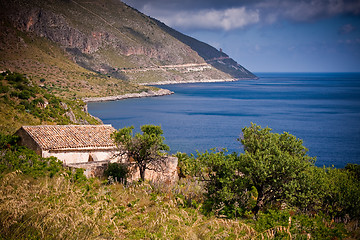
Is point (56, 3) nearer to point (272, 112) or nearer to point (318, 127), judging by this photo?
point (272, 112)

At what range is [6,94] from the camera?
121 ft

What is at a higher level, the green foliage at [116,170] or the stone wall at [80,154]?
the green foliage at [116,170]

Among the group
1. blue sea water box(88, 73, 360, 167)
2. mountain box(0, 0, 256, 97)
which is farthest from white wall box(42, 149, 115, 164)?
mountain box(0, 0, 256, 97)

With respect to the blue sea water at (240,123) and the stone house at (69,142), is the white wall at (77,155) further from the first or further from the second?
the blue sea water at (240,123)

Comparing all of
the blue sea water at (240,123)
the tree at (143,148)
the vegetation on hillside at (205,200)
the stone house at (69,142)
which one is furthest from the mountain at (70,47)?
the vegetation on hillside at (205,200)

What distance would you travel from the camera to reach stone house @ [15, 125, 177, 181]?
22.0m

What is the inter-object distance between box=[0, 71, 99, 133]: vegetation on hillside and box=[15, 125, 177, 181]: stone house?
7468 millimetres

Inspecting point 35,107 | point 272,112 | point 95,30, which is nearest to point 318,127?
point 272,112

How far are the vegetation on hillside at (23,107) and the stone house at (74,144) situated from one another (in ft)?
24.5

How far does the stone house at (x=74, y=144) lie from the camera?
22000mm

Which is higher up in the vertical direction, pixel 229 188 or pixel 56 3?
pixel 56 3

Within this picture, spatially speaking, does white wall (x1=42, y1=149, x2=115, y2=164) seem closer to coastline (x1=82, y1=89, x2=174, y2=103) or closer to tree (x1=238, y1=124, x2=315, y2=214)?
tree (x1=238, y1=124, x2=315, y2=214)

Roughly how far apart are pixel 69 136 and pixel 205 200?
13.8 metres

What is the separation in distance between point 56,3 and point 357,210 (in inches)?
6603
